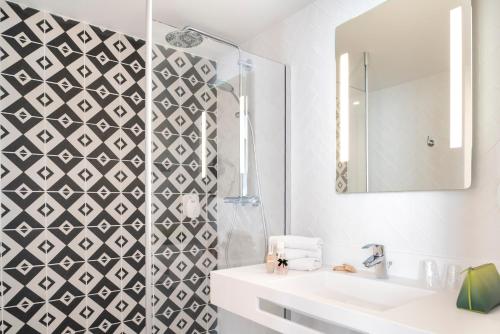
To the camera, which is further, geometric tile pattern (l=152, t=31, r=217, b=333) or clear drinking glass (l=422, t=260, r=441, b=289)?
geometric tile pattern (l=152, t=31, r=217, b=333)

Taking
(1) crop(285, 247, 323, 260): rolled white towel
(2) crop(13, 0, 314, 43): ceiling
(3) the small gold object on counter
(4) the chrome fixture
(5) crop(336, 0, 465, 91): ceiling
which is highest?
(2) crop(13, 0, 314, 43): ceiling

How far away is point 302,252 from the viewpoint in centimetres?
187

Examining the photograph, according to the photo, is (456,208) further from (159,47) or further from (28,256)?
(28,256)

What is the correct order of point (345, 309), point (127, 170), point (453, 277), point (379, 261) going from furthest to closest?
point (127, 170) → point (379, 261) → point (453, 277) → point (345, 309)

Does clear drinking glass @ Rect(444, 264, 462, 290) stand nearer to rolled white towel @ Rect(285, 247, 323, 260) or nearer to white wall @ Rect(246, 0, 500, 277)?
white wall @ Rect(246, 0, 500, 277)

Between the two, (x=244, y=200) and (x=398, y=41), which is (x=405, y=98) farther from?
(x=244, y=200)

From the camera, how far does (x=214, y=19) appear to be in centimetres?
233

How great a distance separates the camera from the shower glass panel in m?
1.75

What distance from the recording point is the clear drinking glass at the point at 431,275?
146cm

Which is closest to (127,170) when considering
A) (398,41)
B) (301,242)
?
(301,242)

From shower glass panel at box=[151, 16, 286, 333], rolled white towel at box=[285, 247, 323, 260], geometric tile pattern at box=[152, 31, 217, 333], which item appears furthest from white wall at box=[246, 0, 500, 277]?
geometric tile pattern at box=[152, 31, 217, 333]

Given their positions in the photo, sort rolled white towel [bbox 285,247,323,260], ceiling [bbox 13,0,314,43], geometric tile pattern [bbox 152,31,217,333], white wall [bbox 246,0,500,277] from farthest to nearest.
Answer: ceiling [bbox 13,0,314,43] → rolled white towel [bbox 285,247,323,260] → geometric tile pattern [bbox 152,31,217,333] → white wall [bbox 246,0,500,277]

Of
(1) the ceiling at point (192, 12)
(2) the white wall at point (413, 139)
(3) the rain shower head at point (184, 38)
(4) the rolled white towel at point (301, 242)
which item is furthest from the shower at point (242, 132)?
(2) the white wall at point (413, 139)

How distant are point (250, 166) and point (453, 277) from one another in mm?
1102
